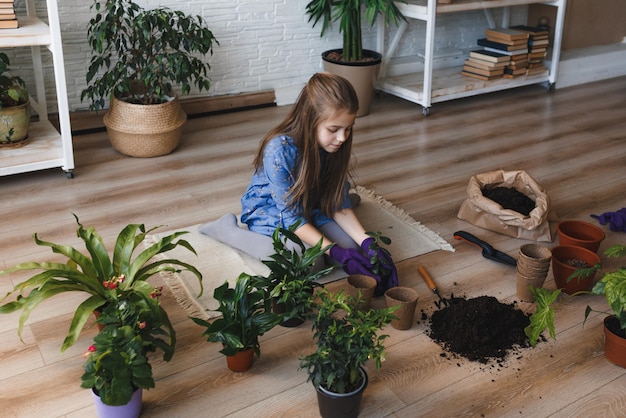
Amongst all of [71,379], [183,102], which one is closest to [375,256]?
[71,379]

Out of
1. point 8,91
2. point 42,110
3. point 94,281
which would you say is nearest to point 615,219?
point 94,281

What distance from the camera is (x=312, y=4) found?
14.2 ft

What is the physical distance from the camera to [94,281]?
2.07 m

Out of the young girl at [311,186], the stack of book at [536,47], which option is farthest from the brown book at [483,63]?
the young girl at [311,186]

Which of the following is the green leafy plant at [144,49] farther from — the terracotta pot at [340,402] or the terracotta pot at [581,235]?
the terracotta pot at [340,402]

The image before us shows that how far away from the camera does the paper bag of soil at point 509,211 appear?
2779 mm

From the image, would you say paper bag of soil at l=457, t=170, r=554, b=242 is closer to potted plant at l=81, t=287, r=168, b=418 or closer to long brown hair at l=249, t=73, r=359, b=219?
long brown hair at l=249, t=73, r=359, b=219

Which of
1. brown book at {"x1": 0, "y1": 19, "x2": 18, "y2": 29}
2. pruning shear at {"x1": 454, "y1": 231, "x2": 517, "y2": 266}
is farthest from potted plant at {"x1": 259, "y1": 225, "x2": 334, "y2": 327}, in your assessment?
brown book at {"x1": 0, "y1": 19, "x2": 18, "y2": 29}

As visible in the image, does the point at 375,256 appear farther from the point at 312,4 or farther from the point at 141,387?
the point at 312,4

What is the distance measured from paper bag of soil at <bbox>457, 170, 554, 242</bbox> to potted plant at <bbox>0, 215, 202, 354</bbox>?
4.42 feet

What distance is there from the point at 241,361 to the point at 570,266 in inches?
45.8

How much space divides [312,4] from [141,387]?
10.2ft

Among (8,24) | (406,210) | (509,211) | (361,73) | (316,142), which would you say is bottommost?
(406,210)

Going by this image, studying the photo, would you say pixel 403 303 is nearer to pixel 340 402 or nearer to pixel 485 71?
pixel 340 402
